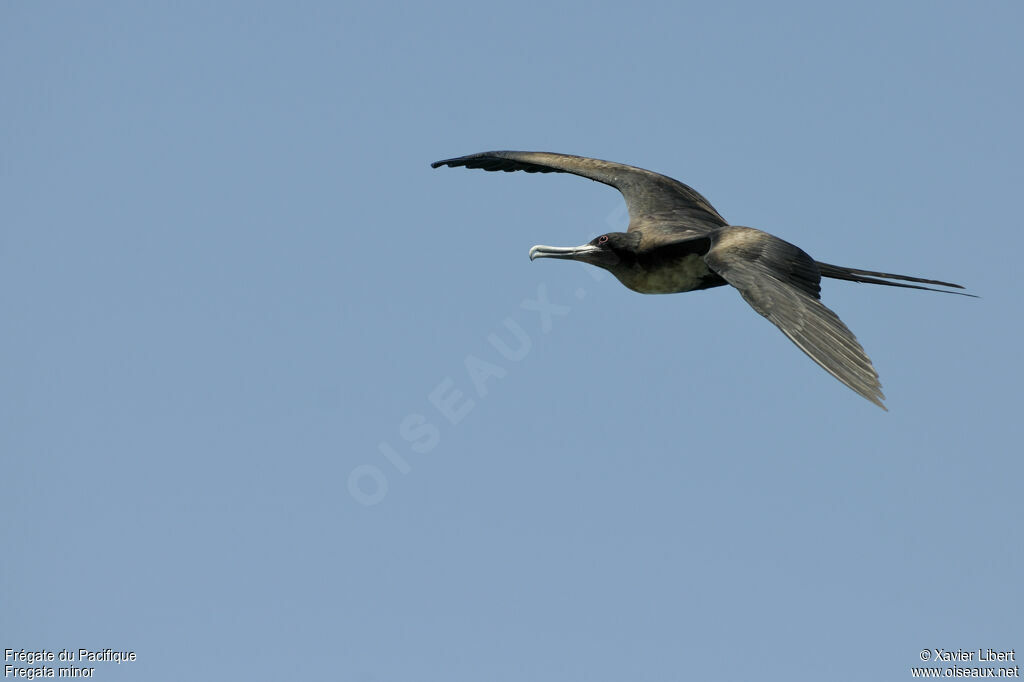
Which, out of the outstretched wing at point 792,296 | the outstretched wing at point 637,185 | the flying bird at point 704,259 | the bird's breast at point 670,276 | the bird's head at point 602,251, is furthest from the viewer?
the outstretched wing at point 637,185

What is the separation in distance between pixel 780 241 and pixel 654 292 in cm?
194

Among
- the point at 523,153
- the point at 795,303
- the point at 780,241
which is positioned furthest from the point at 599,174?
the point at 795,303

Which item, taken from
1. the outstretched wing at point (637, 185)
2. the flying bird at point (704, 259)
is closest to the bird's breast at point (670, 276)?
the flying bird at point (704, 259)

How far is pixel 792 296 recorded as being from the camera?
1089 centimetres

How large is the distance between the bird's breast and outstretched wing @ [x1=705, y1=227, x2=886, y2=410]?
947 mm

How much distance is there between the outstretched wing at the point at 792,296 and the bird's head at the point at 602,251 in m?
1.34

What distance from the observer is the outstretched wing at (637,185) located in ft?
45.7

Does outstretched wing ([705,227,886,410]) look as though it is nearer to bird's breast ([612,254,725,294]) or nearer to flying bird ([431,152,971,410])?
flying bird ([431,152,971,410])

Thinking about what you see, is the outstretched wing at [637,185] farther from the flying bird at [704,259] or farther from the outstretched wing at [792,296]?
the outstretched wing at [792,296]

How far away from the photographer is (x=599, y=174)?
1519cm

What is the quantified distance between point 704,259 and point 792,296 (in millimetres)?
1335

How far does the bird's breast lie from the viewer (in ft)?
42.8

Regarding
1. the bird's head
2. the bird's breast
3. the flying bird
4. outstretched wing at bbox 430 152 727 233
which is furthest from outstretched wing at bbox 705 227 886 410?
outstretched wing at bbox 430 152 727 233

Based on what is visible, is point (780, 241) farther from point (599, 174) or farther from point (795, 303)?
point (599, 174)
